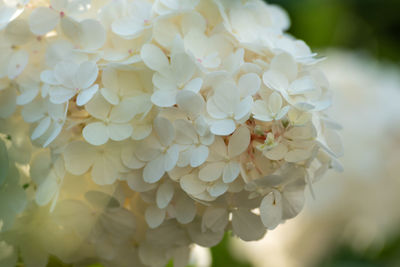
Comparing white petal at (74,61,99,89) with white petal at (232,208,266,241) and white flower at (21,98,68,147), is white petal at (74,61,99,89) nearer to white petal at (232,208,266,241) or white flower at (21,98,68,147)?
white flower at (21,98,68,147)

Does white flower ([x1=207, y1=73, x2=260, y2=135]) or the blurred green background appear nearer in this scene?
white flower ([x1=207, y1=73, x2=260, y2=135])

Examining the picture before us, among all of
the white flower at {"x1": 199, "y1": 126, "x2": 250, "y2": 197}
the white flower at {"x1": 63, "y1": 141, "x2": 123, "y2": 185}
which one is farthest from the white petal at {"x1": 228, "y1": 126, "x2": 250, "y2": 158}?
the white flower at {"x1": 63, "y1": 141, "x2": 123, "y2": 185}

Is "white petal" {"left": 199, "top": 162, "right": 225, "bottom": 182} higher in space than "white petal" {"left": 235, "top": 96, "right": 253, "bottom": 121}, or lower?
lower

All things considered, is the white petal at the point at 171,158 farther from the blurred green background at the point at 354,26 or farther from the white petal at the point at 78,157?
the blurred green background at the point at 354,26

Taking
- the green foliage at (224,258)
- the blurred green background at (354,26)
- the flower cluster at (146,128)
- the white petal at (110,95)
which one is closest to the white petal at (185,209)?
the flower cluster at (146,128)

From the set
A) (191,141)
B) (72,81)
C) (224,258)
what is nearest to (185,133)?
(191,141)

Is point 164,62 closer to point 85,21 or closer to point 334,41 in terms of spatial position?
point 85,21
